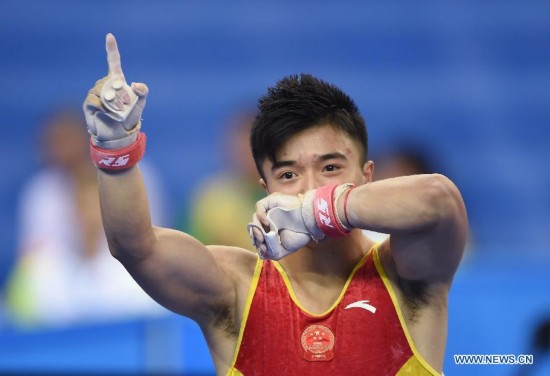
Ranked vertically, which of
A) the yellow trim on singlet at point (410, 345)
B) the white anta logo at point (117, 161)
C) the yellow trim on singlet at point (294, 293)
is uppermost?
the white anta logo at point (117, 161)

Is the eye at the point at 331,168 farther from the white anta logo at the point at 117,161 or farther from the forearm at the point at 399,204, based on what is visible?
the white anta logo at the point at 117,161

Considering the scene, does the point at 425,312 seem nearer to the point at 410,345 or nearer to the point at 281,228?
the point at 410,345

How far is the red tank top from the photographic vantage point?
3.31m

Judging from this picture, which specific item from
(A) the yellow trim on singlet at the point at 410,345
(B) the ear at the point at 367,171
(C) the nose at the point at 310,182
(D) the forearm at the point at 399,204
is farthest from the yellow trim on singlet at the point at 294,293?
(D) the forearm at the point at 399,204

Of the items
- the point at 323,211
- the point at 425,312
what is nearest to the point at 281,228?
the point at 323,211

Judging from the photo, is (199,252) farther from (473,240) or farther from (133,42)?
(133,42)

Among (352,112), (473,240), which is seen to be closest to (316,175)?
(352,112)

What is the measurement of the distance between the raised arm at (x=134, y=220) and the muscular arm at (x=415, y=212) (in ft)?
1.87

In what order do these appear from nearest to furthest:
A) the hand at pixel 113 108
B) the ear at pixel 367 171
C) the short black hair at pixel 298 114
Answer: the hand at pixel 113 108
the short black hair at pixel 298 114
the ear at pixel 367 171

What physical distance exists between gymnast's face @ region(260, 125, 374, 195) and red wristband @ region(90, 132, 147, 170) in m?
0.53

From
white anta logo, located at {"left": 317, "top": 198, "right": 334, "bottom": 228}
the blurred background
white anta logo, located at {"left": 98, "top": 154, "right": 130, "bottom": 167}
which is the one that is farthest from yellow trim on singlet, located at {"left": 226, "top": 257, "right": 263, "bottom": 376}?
the blurred background

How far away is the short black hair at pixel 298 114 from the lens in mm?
3402

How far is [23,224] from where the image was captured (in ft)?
20.9

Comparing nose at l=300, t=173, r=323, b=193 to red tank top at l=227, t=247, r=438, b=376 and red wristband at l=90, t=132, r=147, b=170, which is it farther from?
red wristband at l=90, t=132, r=147, b=170
